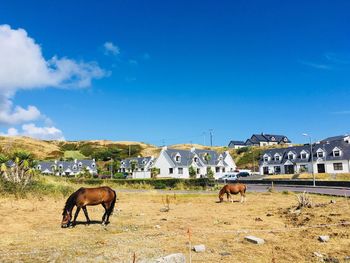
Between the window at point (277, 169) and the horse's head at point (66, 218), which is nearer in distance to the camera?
the horse's head at point (66, 218)

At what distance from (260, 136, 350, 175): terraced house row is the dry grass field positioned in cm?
5711

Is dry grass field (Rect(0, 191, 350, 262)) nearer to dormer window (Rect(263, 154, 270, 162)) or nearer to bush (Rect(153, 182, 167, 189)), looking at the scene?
bush (Rect(153, 182, 167, 189))

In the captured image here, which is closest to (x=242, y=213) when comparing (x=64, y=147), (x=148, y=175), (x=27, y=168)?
(x=27, y=168)

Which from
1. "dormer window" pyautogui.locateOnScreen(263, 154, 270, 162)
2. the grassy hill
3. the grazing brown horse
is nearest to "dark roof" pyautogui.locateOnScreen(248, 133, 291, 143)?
the grassy hill

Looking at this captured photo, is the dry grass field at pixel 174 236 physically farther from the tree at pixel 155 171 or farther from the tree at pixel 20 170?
the tree at pixel 155 171

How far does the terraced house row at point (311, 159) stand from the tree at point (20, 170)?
56.0 meters

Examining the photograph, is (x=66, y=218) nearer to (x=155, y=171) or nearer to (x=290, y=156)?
(x=155, y=171)

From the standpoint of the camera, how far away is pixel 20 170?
3691 centimetres

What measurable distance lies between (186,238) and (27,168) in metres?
26.8

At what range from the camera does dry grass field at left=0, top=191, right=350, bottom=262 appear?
1212 centimetres

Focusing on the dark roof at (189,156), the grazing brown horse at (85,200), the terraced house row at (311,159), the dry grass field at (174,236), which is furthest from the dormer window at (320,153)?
the grazing brown horse at (85,200)

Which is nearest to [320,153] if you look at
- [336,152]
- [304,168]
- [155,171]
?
[336,152]

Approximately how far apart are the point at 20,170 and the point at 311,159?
69914mm

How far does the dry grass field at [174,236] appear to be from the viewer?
1212 centimetres
